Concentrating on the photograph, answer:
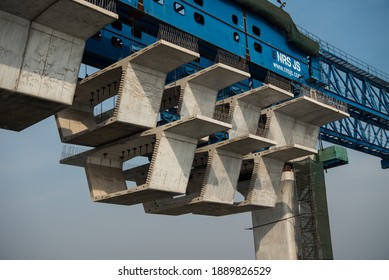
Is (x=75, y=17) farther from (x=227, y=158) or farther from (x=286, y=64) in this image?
(x=286, y=64)

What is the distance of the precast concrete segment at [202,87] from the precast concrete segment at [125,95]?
331 centimetres

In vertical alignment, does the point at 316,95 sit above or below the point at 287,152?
above

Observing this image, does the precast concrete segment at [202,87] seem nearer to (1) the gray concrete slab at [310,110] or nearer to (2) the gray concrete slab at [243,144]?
(2) the gray concrete slab at [243,144]

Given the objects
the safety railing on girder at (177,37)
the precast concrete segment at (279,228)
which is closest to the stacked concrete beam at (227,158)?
the precast concrete segment at (279,228)

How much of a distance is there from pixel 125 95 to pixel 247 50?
42.1 feet

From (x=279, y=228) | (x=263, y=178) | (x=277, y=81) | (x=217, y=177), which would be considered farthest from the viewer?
(x=279, y=228)

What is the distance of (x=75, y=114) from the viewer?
36.0 m

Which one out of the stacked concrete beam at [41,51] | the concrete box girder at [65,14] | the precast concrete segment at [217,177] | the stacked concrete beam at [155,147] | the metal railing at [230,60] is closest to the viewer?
the concrete box girder at [65,14]

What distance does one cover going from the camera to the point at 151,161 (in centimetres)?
3388

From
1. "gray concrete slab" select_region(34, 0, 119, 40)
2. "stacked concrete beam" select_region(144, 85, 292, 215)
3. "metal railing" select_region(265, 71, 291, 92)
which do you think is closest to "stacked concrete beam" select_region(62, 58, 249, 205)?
"stacked concrete beam" select_region(144, 85, 292, 215)

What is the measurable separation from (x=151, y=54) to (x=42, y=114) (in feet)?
Result: 23.6

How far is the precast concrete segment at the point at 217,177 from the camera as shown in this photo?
128 feet

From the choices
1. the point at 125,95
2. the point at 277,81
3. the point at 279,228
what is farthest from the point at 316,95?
the point at 125,95
